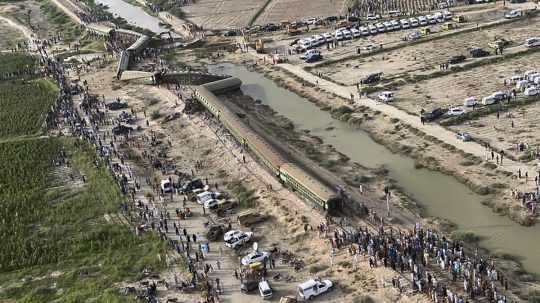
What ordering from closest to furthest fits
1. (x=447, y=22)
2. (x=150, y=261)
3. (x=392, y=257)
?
1. (x=392, y=257)
2. (x=150, y=261)
3. (x=447, y=22)

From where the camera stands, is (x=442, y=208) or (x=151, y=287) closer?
(x=151, y=287)

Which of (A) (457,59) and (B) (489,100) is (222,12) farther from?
(B) (489,100)

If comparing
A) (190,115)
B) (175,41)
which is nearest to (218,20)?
(175,41)

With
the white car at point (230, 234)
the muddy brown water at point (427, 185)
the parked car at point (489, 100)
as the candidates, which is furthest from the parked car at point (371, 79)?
the white car at point (230, 234)

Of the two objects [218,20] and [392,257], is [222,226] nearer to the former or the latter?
[392,257]

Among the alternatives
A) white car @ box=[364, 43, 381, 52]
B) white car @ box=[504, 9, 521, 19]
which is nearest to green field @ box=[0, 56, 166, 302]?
white car @ box=[364, 43, 381, 52]

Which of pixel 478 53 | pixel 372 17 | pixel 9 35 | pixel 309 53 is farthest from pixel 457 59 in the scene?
pixel 9 35

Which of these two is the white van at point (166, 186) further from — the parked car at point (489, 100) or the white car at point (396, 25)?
the white car at point (396, 25)
